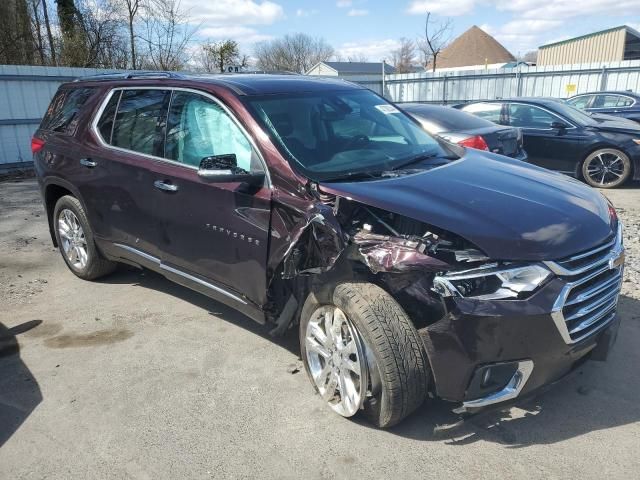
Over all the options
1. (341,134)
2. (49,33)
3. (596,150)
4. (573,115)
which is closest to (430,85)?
Answer: (573,115)

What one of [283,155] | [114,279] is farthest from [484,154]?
[114,279]

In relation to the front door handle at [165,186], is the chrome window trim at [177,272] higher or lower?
lower

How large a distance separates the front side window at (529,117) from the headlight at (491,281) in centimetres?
797

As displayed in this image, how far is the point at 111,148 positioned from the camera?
450 centimetres

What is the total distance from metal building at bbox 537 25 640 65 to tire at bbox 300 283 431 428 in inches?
1757

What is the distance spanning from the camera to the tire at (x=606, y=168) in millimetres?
9125

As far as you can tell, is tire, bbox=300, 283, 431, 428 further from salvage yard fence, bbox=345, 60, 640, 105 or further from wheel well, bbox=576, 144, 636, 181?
salvage yard fence, bbox=345, 60, 640, 105

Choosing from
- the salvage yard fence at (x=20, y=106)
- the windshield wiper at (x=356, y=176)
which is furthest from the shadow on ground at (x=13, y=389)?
the salvage yard fence at (x=20, y=106)

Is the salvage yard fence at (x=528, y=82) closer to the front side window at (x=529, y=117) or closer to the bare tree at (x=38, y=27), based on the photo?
the front side window at (x=529, y=117)

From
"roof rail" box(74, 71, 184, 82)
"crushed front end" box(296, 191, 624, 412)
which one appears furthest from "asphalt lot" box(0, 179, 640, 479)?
"roof rail" box(74, 71, 184, 82)

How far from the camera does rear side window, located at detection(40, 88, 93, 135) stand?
4.97 m

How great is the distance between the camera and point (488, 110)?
1041 cm

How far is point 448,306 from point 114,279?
12.8 ft

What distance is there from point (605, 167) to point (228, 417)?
852 cm
